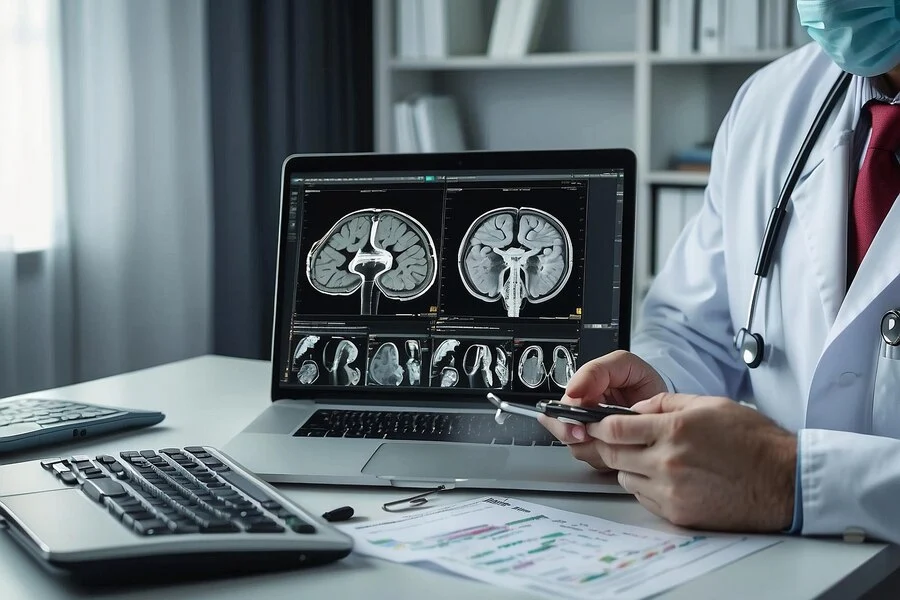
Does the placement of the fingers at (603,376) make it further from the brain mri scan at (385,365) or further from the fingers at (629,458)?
the brain mri scan at (385,365)

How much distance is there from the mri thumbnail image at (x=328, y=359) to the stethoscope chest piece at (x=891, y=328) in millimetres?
560

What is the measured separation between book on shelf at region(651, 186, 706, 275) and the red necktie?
1390 millimetres

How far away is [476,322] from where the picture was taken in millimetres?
1161

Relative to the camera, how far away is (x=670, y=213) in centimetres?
265

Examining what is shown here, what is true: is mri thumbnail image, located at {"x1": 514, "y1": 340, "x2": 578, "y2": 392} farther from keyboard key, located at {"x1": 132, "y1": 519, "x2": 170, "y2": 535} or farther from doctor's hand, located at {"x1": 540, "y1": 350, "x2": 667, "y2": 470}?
keyboard key, located at {"x1": 132, "y1": 519, "x2": 170, "y2": 535}

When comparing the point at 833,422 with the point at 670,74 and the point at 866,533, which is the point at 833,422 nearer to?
the point at 866,533

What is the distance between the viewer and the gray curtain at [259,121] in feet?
8.32

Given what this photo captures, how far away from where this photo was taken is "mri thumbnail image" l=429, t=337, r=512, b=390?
45.4 inches

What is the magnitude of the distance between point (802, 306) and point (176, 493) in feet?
2.46

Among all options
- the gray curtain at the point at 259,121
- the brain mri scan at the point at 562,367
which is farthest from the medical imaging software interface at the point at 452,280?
the gray curtain at the point at 259,121

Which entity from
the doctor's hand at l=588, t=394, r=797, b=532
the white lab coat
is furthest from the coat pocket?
the doctor's hand at l=588, t=394, r=797, b=532

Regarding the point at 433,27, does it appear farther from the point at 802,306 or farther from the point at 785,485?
the point at 785,485

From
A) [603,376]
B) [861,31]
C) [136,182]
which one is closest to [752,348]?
[603,376]

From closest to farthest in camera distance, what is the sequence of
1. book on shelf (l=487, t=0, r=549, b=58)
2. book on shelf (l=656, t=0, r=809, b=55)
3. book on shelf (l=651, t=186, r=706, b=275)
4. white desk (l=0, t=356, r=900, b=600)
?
white desk (l=0, t=356, r=900, b=600), book on shelf (l=656, t=0, r=809, b=55), book on shelf (l=651, t=186, r=706, b=275), book on shelf (l=487, t=0, r=549, b=58)
